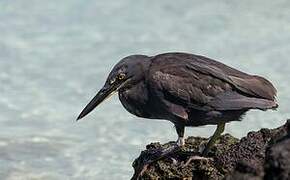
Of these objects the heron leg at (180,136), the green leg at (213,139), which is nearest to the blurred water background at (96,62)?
the green leg at (213,139)

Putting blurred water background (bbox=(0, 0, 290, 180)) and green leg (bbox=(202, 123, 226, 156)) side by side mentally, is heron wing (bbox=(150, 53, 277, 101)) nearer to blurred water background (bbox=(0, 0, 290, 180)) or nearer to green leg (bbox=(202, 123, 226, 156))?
green leg (bbox=(202, 123, 226, 156))

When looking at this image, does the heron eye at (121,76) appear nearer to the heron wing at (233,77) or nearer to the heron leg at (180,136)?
the heron wing at (233,77)

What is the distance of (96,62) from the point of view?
13898 millimetres

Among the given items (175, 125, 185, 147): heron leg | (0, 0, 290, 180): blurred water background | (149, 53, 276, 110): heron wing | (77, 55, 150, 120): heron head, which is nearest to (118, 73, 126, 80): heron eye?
(77, 55, 150, 120): heron head

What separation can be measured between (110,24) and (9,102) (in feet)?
10.4

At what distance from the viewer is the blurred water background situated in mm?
11508

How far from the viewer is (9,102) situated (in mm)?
12688

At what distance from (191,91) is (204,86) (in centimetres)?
11

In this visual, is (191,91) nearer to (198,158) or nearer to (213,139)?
(213,139)

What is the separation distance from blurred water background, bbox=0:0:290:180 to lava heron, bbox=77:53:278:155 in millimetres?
3424

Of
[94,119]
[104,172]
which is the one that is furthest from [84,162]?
[94,119]

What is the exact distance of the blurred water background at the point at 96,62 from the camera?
1151cm

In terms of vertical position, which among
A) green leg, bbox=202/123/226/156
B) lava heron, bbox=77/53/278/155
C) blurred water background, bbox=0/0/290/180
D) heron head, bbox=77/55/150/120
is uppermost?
blurred water background, bbox=0/0/290/180

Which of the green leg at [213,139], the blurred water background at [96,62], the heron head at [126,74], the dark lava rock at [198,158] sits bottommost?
the dark lava rock at [198,158]
